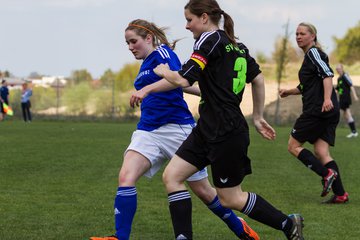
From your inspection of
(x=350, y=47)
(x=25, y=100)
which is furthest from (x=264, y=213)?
(x=350, y=47)

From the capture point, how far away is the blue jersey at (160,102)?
5594 mm

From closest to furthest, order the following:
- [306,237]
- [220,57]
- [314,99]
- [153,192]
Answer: [220,57], [306,237], [314,99], [153,192]

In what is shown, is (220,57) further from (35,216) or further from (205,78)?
(35,216)

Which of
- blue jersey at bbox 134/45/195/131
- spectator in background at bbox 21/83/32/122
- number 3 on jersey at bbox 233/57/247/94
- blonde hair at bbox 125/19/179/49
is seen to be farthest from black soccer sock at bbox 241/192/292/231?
spectator in background at bbox 21/83/32/122

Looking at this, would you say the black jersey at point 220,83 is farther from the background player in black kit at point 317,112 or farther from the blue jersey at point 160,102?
the background player in black kit at point 317,112

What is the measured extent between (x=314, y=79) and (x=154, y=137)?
3.05 meters

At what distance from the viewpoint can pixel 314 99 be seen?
8.12 m

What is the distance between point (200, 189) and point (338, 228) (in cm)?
156

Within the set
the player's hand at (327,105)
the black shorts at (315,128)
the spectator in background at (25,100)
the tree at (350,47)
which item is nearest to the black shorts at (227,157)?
the player's hand at (327,105)

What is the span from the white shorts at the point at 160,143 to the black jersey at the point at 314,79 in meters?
2.74

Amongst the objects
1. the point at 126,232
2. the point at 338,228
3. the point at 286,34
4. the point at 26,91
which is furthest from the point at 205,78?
Answer: the point at 286,34

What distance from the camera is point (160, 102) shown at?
5.59m

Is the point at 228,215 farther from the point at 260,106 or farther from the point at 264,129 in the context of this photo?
the point at 260,106

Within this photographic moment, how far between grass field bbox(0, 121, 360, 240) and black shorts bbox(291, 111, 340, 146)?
70 centimetres
